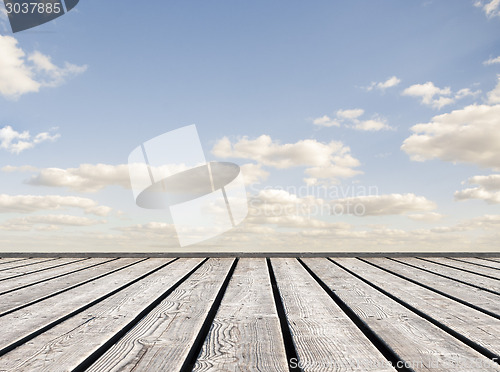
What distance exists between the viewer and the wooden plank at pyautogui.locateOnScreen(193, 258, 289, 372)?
968mm

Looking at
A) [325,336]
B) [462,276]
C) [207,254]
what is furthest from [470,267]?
[325,336]

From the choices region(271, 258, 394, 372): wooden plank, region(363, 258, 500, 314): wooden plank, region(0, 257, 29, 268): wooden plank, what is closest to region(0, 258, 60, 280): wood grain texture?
region(0, 257, 29, 268): wooden plank

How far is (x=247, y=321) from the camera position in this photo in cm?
135

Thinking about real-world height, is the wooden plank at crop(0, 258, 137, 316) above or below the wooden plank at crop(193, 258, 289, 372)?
above

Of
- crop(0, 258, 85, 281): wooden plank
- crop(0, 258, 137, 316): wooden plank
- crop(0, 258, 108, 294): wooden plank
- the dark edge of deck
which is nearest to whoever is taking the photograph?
crop(0, 258, 137, 316): wooden plank

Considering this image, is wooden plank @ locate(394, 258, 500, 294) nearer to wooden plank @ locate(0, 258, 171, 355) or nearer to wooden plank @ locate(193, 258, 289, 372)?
wooden plank @ locate(193, 258, 289, 372)

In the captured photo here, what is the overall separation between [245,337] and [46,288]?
55.4 inches

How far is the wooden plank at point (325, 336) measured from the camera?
0.98 metres

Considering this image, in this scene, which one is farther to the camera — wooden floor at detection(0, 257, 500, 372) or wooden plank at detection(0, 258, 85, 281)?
wooden plank at detection(0, 258, 85, 281)

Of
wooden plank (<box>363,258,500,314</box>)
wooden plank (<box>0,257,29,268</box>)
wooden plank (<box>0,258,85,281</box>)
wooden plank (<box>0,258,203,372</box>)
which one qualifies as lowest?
wooden plank (<box>0,258,203,372</box>)

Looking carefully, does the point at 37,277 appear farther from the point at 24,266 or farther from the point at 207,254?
the point at 207,254

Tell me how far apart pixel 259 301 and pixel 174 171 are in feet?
6.14

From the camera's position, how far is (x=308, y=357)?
1011 mm

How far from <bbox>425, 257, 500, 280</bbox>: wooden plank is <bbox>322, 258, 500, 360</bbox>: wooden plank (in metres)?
0.79
